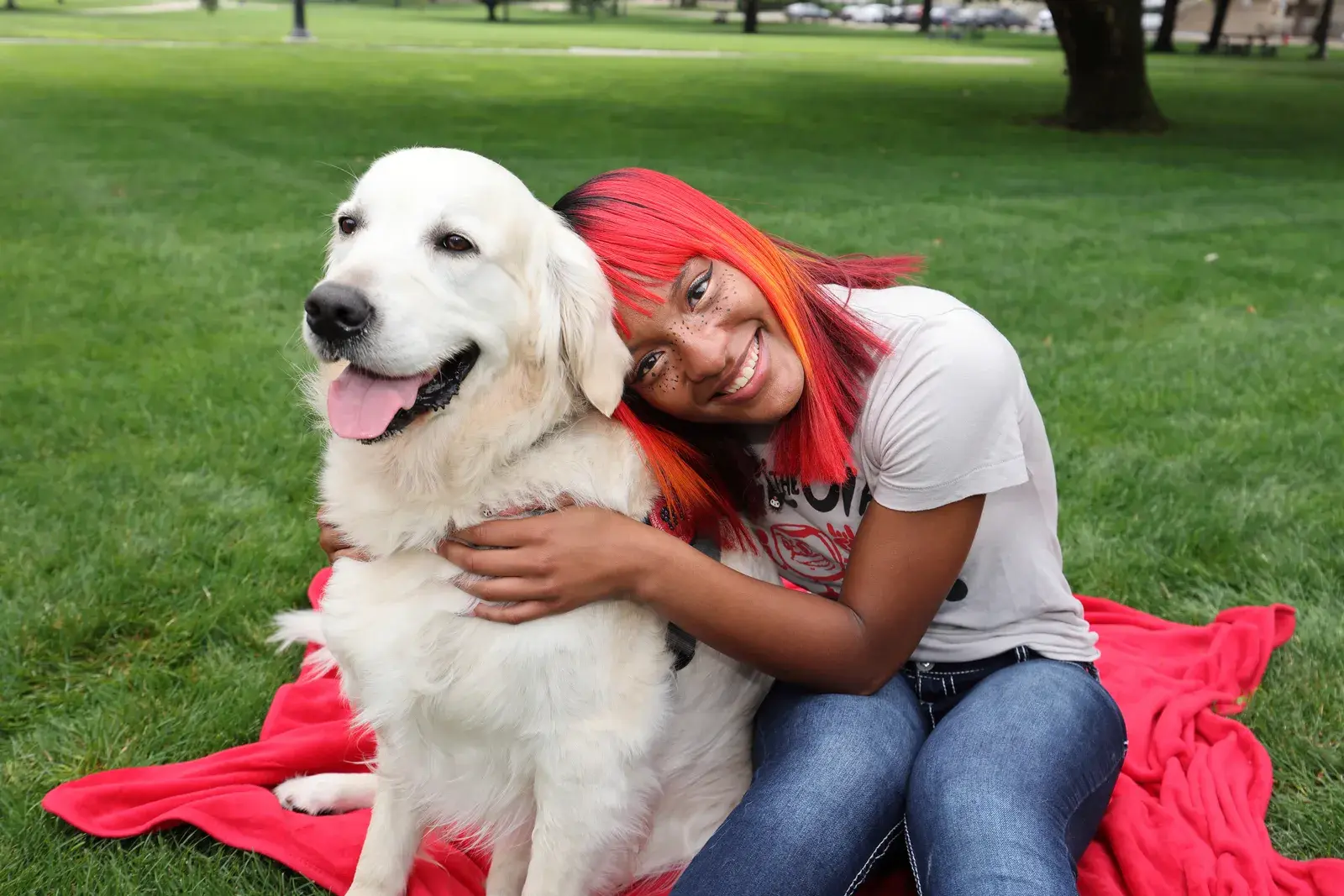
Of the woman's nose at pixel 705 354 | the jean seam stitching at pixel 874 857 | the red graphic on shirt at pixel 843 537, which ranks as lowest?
the jean seam stitching at pixel 874 857

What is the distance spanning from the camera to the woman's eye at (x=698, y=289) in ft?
6.79

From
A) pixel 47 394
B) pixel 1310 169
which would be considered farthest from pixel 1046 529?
pixel 1310 169

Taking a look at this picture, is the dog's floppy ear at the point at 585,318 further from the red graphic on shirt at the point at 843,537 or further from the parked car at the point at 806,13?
the parked car at the point at 806,13

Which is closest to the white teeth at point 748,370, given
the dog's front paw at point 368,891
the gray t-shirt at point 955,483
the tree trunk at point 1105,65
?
the gray t-shirt at point 955,483

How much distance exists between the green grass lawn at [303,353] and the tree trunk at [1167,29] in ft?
67.4

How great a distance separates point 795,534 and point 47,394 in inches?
149

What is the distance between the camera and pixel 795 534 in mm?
2367

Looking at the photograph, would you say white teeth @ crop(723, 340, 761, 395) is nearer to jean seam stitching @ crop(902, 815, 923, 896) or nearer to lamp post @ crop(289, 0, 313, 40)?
jean seam stitching @ crop(902, 815, 923, 896)

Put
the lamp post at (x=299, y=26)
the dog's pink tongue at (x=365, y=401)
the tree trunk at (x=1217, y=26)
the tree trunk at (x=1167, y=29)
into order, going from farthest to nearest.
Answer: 1. the tree trunk at (x=1217, y=26)
2. the tree trunk at (x=1167, y=29)
3. the lamp post at (x=299, y=26)
4. the dog's pink tongue at (x=365, y=401)

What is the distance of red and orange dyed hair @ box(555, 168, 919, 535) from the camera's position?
2082 millimetres

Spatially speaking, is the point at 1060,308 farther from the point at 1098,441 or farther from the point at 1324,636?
the point at 1324,636

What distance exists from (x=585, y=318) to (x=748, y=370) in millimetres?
315

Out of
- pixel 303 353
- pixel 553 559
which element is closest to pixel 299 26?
pixel 303 353

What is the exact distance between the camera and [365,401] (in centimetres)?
193
